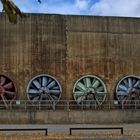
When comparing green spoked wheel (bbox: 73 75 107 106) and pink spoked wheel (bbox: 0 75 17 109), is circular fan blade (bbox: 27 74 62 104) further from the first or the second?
green spoked wheel (bbox: 73 75 107 106)

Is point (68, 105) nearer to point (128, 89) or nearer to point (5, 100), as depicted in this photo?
point (5, 100)

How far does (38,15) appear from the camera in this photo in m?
31.5

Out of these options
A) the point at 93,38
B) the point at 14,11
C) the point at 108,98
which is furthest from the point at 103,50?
the point at 14,11

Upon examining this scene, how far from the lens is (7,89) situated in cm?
3039

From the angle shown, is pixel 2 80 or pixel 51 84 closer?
pixel 2 80

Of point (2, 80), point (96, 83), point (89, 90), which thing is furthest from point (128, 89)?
point (2, 80)

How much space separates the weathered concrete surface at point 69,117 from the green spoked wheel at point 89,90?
8.54 ft

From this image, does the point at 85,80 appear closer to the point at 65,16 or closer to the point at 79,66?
the point at 79,66

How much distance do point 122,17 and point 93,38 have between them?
2660mm

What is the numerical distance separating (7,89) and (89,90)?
5.42m

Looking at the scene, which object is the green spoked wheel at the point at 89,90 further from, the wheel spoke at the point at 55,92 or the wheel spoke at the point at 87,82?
the wheel spoke at the point at 55,92

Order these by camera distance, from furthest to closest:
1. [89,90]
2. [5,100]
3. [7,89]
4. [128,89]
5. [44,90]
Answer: [128,89]
[89,90]
[44,90]
[7,89]
[5,100]

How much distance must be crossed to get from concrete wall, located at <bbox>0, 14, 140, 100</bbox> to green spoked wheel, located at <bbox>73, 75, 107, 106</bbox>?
350 mm

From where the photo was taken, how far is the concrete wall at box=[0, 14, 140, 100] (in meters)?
30.8
